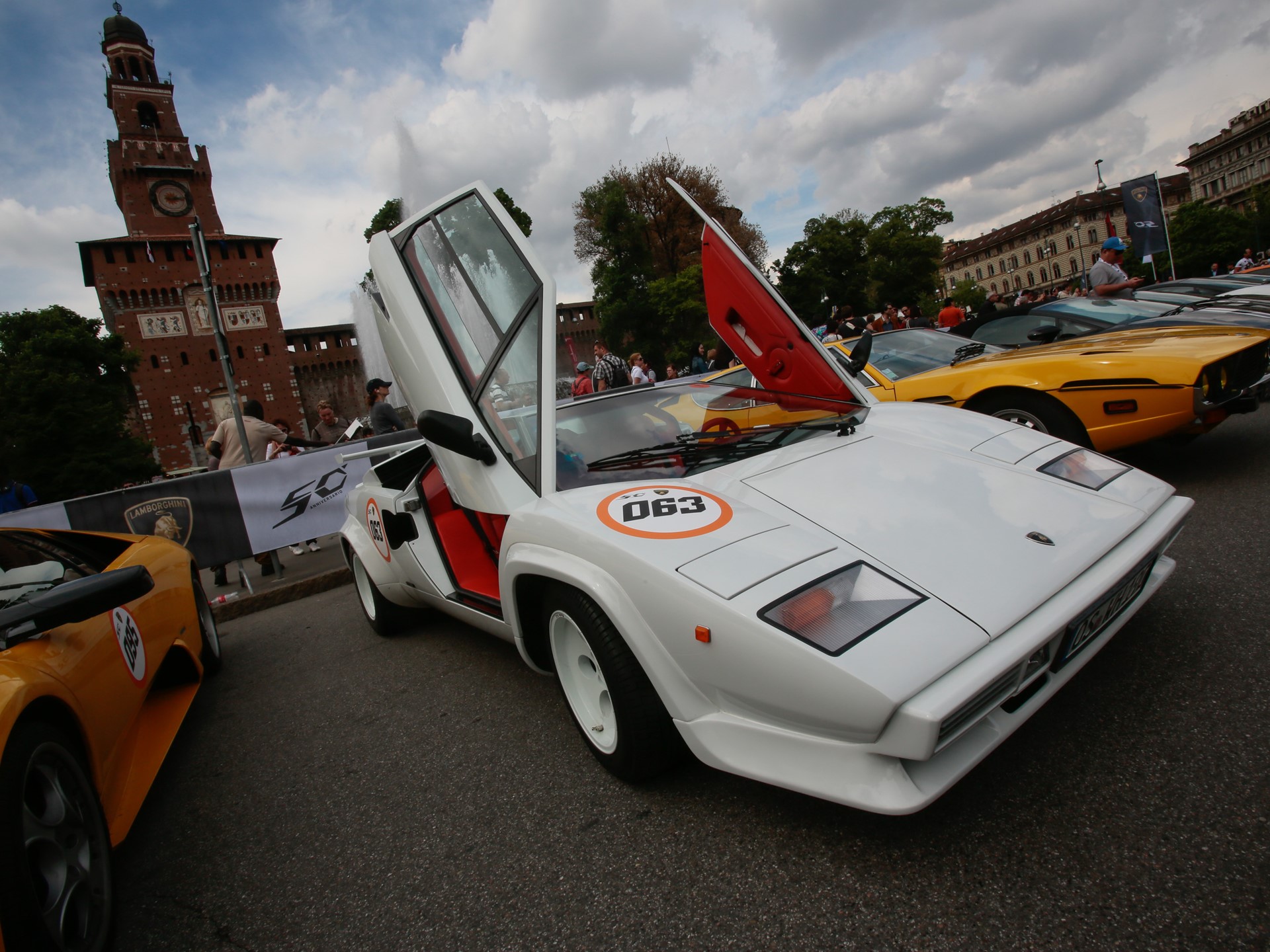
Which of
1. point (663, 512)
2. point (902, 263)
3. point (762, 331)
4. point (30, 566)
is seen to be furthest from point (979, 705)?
point (902, 263)

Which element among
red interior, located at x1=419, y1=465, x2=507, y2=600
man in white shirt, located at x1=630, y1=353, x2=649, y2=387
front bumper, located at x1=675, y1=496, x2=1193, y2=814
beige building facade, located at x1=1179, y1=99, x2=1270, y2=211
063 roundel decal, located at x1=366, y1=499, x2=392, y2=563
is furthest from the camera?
beige building facade, located at x1=1179, y1=99, x2=1270, y2=211

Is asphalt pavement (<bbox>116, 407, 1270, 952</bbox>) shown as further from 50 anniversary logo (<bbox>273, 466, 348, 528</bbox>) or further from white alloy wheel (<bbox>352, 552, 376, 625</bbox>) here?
50 anniversary logo (<bbox>273, 466, 348, 528</bbox>)

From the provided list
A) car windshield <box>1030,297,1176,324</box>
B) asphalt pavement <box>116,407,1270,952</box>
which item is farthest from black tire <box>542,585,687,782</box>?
car windshield <box>1030,297,1176,324</box>

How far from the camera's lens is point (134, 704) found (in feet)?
7.42

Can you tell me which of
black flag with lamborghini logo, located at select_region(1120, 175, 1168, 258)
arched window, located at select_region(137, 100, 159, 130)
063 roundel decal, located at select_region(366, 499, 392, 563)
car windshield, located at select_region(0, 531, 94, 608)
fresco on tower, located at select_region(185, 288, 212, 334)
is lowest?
063 roundel decal, located at select_region(366, 499, 392, 563)

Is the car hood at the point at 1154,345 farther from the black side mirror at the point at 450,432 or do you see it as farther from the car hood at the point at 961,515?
the black side mirror at the point at 450,432

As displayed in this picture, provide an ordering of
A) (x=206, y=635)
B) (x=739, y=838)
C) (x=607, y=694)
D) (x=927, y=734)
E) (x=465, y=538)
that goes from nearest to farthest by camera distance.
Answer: (x=927, y=734)
(x=739, y=838)
(x=607, y=694)
(x=465, y=538)
(x=206, y=635)

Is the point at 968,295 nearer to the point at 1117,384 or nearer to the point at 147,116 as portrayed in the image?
the point at 147,116

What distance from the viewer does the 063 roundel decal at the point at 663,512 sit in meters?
1.75

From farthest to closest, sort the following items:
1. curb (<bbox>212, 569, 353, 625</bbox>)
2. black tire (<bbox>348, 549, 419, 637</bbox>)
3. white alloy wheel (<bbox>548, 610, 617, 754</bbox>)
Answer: curb (<bbox>212, 569, 353, 625</bbox>) → black tire (<bbox>348, 549, 419, 637</bbox>) → white alloy wheel (<bbox>548, 610, 617, 754</bbox>)

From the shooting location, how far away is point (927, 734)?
127 cm

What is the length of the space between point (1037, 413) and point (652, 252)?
37.3 m

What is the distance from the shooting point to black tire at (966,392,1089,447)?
12.6 ft

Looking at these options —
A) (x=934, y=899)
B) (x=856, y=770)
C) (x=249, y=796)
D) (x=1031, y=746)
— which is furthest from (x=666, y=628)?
(x=249, y=796)
